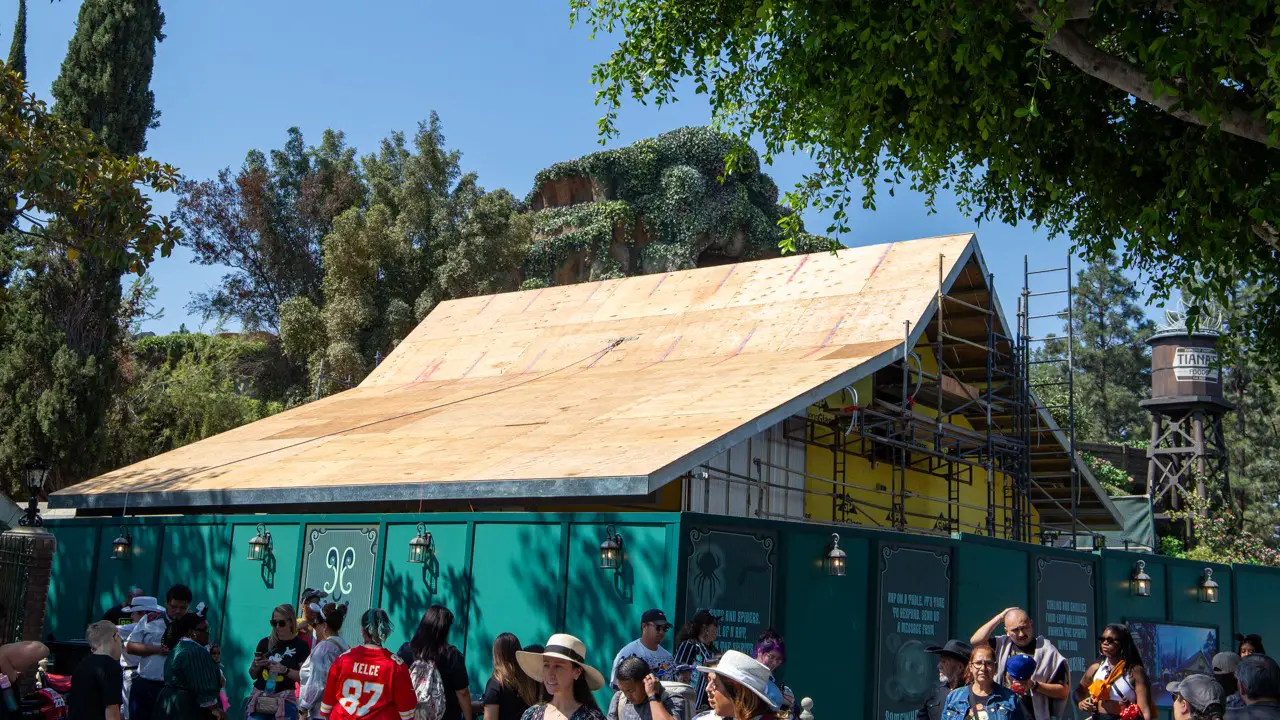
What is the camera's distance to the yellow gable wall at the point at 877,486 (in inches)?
666

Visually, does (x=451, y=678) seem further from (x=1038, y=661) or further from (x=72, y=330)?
(x=72, y=330)

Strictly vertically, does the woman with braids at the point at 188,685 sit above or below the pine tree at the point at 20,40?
below

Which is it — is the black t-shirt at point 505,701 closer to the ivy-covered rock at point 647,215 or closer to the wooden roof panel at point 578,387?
the wooden roof panel at point 578,387

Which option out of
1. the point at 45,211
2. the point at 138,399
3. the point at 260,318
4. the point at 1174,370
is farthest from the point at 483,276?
the point at 45,211

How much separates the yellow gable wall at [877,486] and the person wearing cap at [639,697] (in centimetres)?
912

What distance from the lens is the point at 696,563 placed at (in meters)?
10.1

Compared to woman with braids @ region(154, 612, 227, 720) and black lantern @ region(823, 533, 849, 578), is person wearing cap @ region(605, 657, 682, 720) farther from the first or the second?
black lantern @ region(823, 533, 849, 578)

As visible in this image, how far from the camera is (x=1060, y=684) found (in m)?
8.09

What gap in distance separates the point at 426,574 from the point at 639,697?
623 cm

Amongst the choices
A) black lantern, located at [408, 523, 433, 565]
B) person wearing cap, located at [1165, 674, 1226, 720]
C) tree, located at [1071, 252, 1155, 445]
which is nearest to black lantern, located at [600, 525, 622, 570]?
black lantern, located at [408, 523, 433, 565]

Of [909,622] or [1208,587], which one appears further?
[1208,587]

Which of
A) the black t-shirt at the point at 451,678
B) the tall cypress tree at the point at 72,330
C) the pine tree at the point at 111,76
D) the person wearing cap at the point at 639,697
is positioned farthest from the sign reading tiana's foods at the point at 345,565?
the pine tree at the point at 111,76

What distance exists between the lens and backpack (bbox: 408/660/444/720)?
24.2 ft

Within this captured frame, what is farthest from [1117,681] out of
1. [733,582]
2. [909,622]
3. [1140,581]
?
[1140,581]
